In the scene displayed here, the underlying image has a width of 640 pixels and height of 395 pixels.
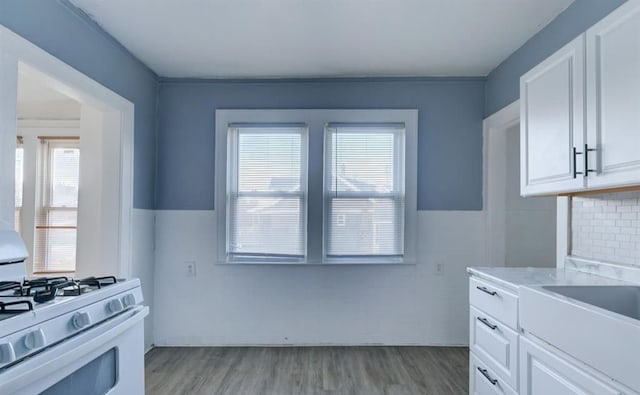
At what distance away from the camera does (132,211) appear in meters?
3.10

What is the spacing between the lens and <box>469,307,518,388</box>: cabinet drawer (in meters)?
1.79

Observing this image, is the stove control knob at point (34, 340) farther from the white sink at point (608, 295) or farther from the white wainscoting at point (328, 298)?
the white wainscoting at point (328, 298)

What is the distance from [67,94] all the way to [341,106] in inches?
83.0

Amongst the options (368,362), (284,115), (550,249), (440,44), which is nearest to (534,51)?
(440,44)

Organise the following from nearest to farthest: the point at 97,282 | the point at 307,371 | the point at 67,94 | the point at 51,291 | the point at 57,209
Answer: the point at 51,291, the point at 97,282, the point at 67,94, the point at 307,371, the point at 57,209

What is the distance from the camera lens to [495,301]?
197cm

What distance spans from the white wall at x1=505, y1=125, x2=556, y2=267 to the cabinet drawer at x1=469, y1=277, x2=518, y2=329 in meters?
1.43

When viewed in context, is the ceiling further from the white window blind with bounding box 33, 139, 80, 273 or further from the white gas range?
the white window blind with bounding box 33, 139, 80, 273

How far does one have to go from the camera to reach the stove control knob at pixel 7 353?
99 cm

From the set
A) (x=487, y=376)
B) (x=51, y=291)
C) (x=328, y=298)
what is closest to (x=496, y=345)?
(x=487, y=376)

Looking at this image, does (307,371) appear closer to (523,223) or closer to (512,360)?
(512,360)

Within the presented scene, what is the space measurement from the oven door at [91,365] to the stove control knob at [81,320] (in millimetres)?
29

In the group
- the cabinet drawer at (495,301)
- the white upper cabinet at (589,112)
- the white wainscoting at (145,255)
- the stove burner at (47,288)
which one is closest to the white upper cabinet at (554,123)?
the white upper cabinet at (589,112)

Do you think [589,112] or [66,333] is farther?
[589,112]
